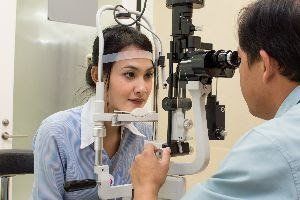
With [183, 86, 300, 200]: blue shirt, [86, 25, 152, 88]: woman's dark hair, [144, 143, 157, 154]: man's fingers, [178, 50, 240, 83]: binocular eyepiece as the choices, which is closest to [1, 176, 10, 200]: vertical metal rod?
[86, 25, 152, 88]: woman's dark hair

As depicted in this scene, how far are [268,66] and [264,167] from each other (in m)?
0.25

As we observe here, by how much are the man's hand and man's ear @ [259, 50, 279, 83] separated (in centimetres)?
42

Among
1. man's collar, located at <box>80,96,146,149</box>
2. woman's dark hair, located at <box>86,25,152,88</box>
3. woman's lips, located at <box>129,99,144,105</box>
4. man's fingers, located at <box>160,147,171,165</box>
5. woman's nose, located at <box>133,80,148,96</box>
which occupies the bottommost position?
man's fingers, located at <box>160,147,171,165</box>

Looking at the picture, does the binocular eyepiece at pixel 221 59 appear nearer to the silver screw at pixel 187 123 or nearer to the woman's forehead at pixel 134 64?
the silver screw at pixel 187 123

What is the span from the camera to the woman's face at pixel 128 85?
1468mm

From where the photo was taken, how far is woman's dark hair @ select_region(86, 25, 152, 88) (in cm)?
147

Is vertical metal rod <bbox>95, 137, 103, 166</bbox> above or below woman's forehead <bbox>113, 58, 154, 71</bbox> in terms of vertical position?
below

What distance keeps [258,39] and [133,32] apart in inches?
28.1

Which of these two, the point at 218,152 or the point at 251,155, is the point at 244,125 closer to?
the point at 218,152

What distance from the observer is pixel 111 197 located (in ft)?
3.97

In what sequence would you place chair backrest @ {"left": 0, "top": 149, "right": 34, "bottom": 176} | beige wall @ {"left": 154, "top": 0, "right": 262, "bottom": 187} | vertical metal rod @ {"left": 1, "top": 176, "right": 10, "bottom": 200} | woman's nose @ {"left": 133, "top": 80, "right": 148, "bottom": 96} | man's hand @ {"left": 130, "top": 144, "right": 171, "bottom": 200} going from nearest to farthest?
1. man's hand @ {"left": 130, "top": 144, "right": 171, "bottom": 200}
2. woman's nose @ {"left": 133, "top": 80, "right": 148, "bottom": 96}
3. chair backrest @ {"left": 0, "top": 149, "right": 34, "bottom": 176}
4. vertical metal rod @ {"left": 1, "top": 176, "right": 10, "bottom": 200}
5. beige wall @ {"left": 154, "top": 0, "right": 262, "bottom": 187}

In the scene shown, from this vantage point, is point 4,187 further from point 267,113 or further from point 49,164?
point 267,113

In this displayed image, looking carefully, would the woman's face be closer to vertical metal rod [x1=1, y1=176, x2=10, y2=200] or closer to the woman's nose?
the woman's nose

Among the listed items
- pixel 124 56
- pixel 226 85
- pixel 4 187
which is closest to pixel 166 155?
pixel 124 56
